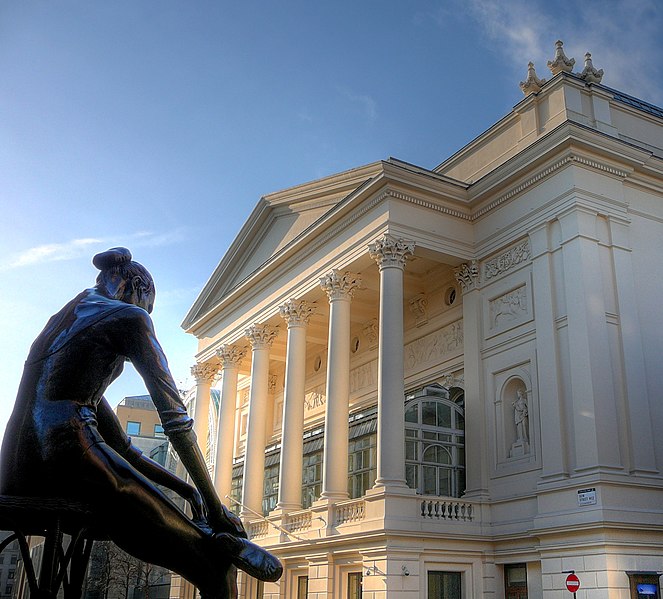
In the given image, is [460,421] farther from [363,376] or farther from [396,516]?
[363,376]

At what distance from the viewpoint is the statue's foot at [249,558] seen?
3268 millimetres

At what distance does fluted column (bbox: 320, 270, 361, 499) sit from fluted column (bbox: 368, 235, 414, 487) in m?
2.45

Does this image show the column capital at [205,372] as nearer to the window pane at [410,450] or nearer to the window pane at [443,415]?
the window pane at [443,415]

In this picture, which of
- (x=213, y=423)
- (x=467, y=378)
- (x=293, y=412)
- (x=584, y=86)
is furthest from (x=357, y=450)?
(x=213, y=423)

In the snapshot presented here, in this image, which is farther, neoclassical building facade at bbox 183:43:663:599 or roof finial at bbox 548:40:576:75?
roof finial at bbox 548:40:576:75

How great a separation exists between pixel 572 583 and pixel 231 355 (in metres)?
20.5

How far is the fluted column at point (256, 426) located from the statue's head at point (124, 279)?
26.9 metres

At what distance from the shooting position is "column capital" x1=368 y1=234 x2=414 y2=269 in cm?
2436

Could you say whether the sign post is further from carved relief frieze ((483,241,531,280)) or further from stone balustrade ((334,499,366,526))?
carved relief frieze ((483,241,531,280))

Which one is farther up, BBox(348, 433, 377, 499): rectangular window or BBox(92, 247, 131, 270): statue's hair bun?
BBox(348, 433, 377, 499): rectangular window

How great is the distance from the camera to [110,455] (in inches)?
129

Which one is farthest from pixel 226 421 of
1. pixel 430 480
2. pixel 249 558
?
pixel 249 558

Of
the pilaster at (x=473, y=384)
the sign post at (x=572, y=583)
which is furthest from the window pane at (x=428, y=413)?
the sign post at (x=572, y=583)

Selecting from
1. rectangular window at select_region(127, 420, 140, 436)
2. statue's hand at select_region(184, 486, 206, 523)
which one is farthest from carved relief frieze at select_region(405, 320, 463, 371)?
rectangular window at select_region(127, 420, 140, 436)
